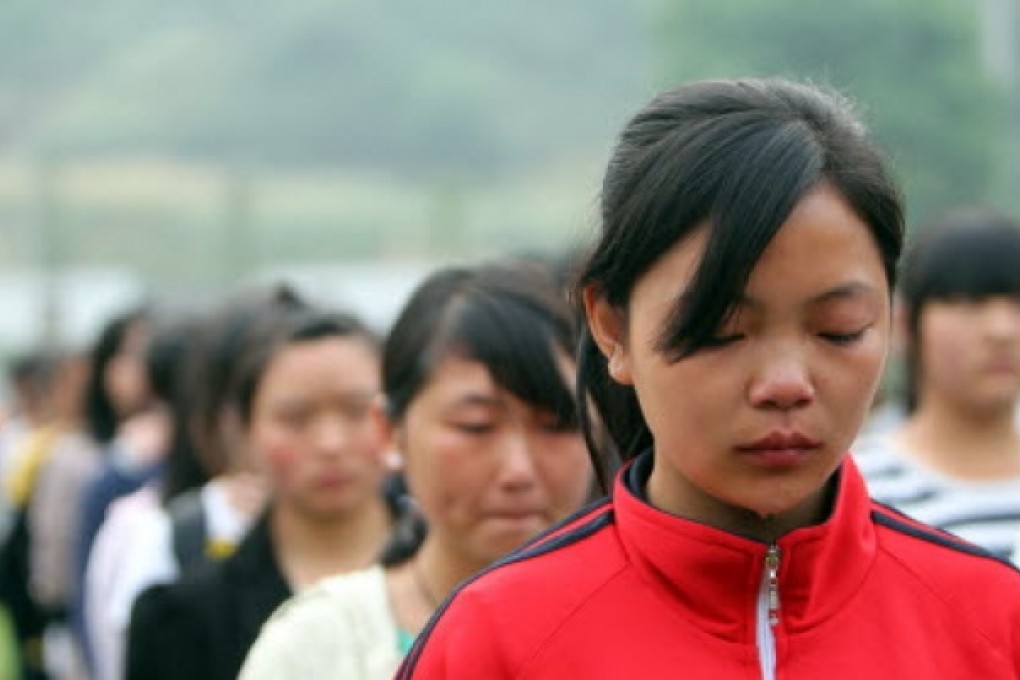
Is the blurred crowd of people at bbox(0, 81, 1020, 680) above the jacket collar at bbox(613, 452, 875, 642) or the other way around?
the other way around

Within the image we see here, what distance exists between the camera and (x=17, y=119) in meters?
62.2

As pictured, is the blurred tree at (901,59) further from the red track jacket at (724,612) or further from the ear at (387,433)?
the red track jacket at (724,612)

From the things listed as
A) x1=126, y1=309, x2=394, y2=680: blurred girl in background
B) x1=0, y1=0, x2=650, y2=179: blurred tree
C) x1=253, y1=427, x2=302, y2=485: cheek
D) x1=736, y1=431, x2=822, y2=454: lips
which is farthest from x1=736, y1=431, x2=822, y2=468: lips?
x1=0, y1=0, x2=650, y2=179: blurred tree

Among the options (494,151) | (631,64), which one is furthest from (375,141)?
(631,64)

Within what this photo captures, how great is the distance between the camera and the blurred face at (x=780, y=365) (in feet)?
8.41

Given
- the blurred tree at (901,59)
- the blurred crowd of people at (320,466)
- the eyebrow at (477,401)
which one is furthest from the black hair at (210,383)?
the blurred tree at (901,59)

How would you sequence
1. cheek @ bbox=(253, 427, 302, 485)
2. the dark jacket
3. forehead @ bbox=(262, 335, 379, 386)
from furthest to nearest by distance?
forehead @ bbox=(262, 335, 379, 386) → cheek @ bbox=(253, 427, 302, 485) → the dark jacket

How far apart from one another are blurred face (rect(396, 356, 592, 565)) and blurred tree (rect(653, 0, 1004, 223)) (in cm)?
1055

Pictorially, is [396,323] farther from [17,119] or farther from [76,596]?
[17,119]

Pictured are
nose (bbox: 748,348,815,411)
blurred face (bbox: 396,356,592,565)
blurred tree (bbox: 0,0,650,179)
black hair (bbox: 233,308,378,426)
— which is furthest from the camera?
blurred tree (bbox: 0,0,650,179)

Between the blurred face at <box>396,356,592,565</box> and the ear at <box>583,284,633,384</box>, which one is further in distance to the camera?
the blurred face at <box>396,356,592,565</box>

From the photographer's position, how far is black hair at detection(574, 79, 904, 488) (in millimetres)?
2564

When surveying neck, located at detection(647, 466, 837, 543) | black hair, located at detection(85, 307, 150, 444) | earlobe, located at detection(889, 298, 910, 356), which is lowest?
black hair, located at detection(85, 307, 150, 444)

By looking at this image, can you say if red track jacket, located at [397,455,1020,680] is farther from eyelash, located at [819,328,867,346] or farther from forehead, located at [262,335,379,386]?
forehead, located at [262,335,379,386]
